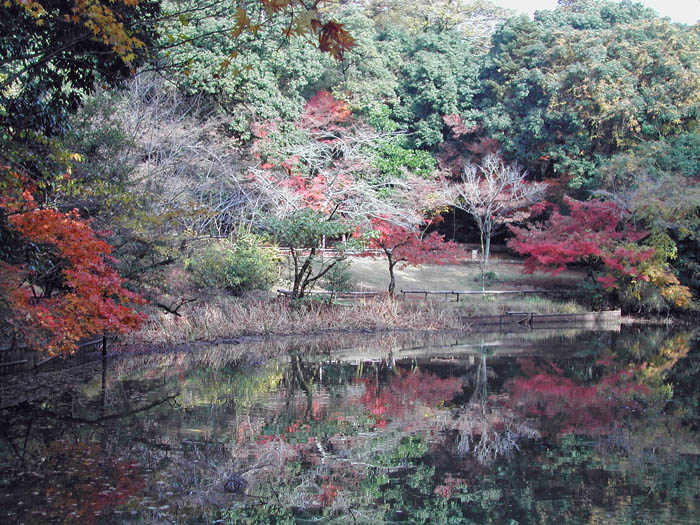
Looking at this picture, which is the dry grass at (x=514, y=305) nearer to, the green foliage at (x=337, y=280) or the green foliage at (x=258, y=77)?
the green foliage at (x=337, y=280)

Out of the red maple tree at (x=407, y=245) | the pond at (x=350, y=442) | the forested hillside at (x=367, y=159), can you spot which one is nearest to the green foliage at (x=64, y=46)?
the forested hillside at (x=367, y=159)

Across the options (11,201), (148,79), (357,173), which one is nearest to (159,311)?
(11,201)

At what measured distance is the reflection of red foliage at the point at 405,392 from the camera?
33.1 ft

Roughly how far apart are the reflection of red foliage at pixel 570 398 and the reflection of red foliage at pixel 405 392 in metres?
1.06

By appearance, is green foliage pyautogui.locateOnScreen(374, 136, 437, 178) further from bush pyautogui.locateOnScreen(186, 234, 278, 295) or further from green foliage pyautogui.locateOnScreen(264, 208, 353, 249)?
green foliage pyautogui.locateOnScreen(264, 208, 353, 249)

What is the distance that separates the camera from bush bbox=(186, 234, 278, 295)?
56.3 ft

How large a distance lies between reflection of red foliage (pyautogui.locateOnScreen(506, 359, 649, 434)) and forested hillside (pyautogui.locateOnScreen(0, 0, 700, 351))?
6378 mm

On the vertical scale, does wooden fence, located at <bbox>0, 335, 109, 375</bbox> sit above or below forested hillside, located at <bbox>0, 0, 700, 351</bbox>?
below

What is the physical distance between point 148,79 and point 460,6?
25.8m

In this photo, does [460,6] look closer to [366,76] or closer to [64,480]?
[366,76]

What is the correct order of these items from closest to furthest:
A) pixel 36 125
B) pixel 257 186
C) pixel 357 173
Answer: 1. pixel 36 125
2. pixel 257 186
3. pixel 357 173

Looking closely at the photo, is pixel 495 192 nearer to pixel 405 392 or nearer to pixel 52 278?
A: pixel 405 392

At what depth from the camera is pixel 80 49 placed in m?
7.52

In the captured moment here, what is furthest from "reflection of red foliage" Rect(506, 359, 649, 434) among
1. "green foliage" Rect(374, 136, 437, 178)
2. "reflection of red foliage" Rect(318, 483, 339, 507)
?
"green foliage" Rect(374, 136, 437, 178)
